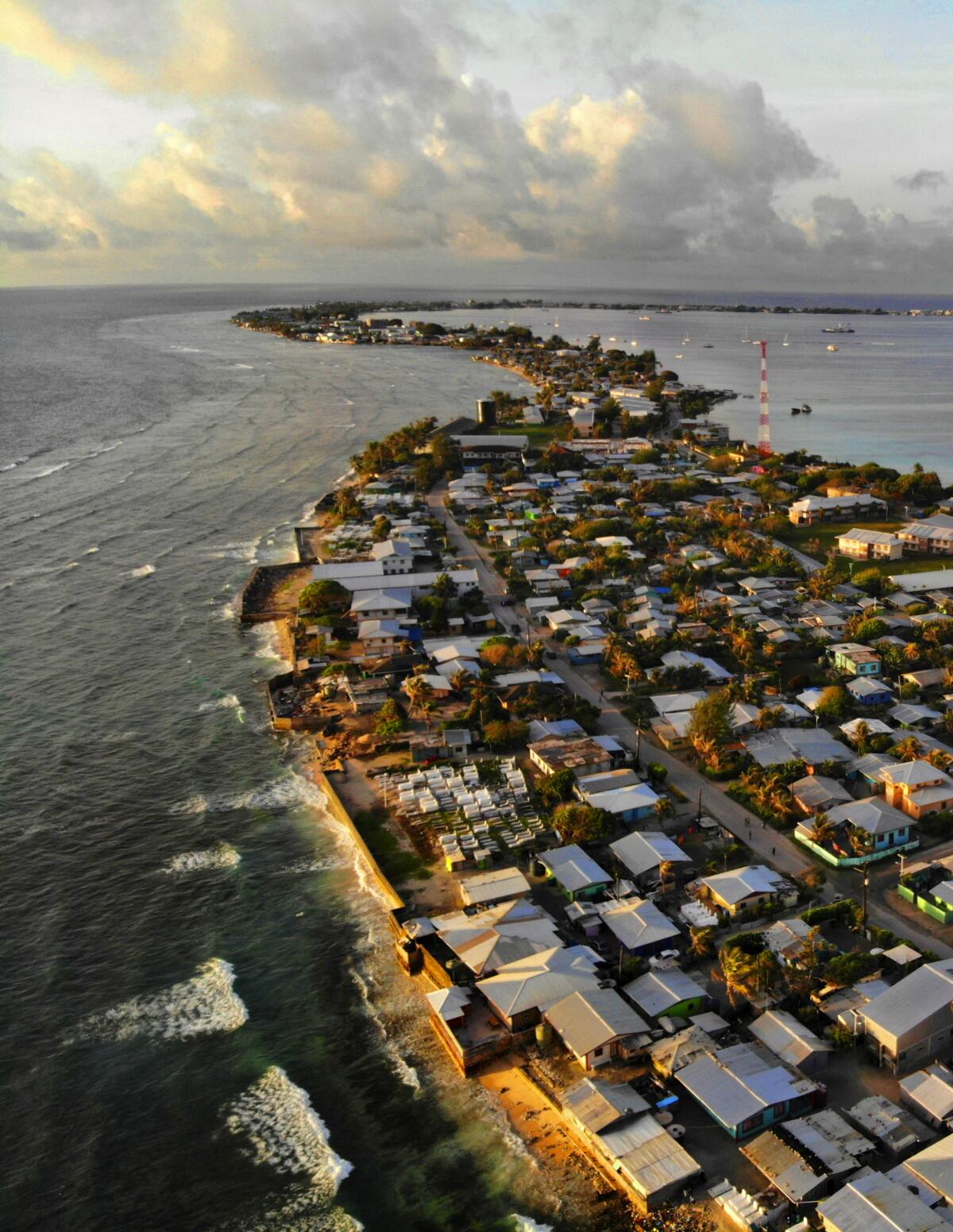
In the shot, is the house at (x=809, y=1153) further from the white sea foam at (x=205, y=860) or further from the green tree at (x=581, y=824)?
the white sea foam at (x=205, y=860)

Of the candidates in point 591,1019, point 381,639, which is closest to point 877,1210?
point 591,1019

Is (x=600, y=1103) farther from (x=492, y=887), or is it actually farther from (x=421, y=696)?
(x=421, y=696)

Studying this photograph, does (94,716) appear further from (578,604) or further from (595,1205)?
(595,1205)

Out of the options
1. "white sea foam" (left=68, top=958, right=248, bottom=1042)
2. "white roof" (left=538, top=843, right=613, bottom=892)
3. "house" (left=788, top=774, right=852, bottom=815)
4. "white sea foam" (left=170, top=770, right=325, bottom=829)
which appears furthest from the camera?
"white sea foam" (left=170, top=770, right=325, bottom=829)

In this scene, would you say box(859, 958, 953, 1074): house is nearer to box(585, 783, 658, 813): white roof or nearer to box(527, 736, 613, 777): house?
box(585, 783, 658, 813): white roof

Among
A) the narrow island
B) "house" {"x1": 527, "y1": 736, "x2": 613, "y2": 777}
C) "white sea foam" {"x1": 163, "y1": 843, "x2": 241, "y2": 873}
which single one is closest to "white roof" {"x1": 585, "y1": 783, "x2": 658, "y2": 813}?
the narrow island

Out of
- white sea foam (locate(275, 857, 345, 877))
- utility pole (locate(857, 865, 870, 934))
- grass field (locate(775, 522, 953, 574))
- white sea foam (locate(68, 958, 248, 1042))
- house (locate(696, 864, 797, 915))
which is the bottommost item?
white sea foam (locate(68, 958, 248, 1042))

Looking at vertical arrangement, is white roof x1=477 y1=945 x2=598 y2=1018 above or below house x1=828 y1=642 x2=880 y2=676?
below

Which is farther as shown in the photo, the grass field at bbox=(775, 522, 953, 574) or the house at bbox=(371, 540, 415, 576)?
the grass field at bbox=(775, 522, 953, 574)
